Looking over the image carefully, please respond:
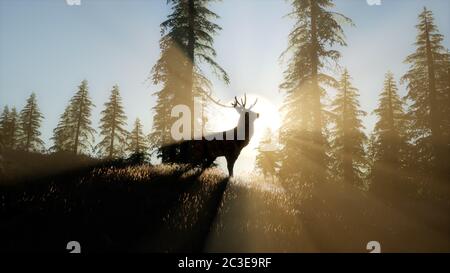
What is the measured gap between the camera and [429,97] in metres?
23.3

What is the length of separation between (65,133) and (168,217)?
115 feet

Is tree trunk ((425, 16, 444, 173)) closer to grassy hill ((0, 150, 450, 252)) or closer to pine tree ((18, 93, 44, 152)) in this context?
grassy hill ((0, 150, 450, 252))

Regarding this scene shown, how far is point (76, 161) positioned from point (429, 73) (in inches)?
923

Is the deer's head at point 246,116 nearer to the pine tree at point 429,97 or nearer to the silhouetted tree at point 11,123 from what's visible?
the pine tree at point 429,97

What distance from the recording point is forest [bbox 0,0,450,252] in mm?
6672

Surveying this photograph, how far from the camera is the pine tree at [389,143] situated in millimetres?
25188

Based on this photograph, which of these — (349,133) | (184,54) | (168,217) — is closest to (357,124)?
(349,133)

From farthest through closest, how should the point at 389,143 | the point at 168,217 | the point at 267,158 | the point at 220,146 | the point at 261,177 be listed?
the point at 389,143 < the point at 267,158 < the point at 261,177 < the point at 220,146 < the point at 168,217

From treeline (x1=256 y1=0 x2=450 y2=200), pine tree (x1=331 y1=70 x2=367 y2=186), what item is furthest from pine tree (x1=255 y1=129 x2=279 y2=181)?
pine tree (x1=331 y1=70 x2=367 y2=186)

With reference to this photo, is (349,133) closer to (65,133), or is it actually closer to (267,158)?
(267,158)

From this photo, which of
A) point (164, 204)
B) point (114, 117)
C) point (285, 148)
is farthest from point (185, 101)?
point (114, 117)

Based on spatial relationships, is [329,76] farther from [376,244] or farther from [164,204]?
[164,204]

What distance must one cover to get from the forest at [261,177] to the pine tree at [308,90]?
7cm

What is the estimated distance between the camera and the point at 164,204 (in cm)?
780
